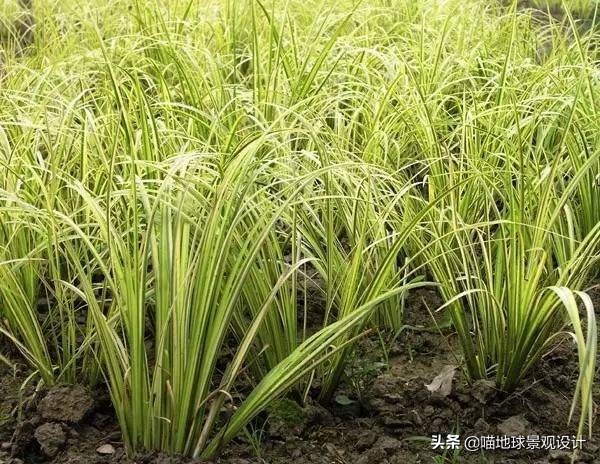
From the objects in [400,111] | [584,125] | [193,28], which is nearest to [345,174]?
[400,111]

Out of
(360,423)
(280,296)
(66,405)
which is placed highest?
(280,296)

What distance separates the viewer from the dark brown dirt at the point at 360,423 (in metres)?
2.09

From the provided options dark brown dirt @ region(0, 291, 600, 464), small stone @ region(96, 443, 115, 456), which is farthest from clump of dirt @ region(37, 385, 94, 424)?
small stone @ region(96, 443, 115, 456)

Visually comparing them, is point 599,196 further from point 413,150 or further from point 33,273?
point 33,273

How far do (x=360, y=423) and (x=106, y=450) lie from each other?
2.16 feet

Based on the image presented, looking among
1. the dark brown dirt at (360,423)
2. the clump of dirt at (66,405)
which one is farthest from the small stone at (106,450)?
the clump of dirt at (66,405)

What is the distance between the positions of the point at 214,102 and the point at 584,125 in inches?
52.5

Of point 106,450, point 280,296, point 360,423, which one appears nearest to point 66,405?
point 106,450

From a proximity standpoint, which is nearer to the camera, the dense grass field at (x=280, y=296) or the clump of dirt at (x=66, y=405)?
the dense grass field at (x=280, y=296)

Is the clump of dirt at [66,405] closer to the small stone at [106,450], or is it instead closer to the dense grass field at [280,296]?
the dense grass field at [280,296]

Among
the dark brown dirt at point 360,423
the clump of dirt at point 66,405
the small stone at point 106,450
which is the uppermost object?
the clump of dirt at point 66,405

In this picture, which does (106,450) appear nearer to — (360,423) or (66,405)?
(66,405)

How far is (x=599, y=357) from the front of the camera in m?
2.51

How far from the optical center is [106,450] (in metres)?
2.05
